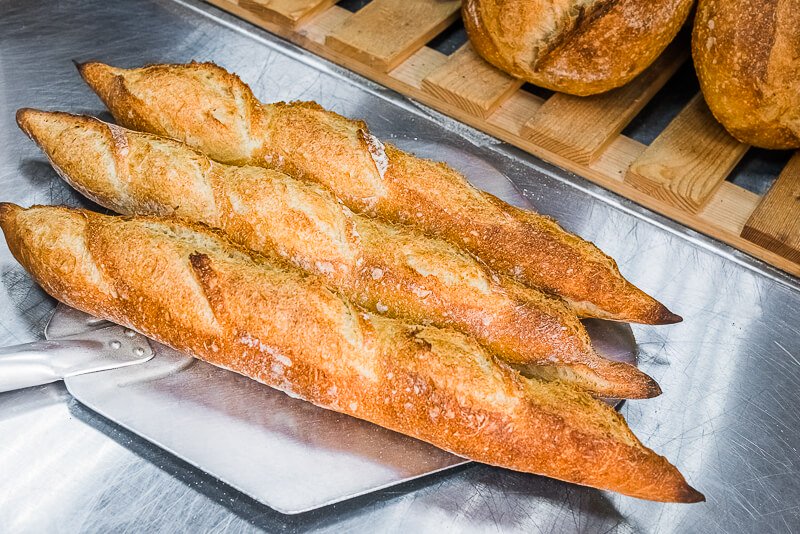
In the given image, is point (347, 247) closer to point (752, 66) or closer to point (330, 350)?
point (330, 350)

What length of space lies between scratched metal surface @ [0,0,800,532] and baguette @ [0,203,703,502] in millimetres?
138

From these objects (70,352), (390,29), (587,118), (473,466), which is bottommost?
(473,466)

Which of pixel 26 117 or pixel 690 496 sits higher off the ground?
pixel 26 117

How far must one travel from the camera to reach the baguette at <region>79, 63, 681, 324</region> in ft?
4.98

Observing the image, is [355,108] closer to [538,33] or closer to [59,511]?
[538,33]

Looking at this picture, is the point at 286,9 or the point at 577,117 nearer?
the point at 577,117

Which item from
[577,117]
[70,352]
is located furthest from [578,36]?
[70,352]

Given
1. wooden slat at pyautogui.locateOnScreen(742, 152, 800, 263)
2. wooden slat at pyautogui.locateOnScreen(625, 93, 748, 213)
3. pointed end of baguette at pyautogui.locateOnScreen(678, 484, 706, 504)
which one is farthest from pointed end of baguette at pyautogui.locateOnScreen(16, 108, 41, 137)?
wooden slat at pyautogui.locateOnScreen(742, 152, 800, 263)

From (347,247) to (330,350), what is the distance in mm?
216

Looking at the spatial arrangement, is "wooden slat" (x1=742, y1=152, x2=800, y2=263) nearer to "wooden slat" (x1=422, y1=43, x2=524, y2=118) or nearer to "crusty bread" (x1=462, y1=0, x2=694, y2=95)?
"crusty bread" (x1=462, y1=0, x2=694, y2=95)

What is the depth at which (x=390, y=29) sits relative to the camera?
7.11 ft

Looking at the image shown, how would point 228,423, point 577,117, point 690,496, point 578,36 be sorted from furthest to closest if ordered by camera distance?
point 577,117, point 578,36, point 228,423, point 690,496

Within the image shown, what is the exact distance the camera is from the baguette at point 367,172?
1517mm

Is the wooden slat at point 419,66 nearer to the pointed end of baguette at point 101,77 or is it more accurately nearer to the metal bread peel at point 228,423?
the pointed end of baguette at point 101,77
